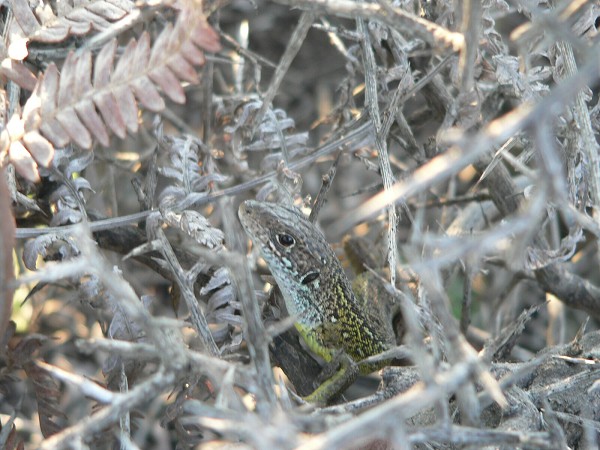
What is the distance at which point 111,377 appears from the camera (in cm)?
283

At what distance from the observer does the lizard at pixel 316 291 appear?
3330mm

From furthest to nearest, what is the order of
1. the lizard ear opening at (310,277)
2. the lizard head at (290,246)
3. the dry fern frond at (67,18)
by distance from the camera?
1. the lizard ear opening at (310,277)
2. the lizard head at (290,246)
3. the dry fern frond at (67,18)

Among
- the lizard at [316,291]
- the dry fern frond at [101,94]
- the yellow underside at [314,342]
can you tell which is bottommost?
the yellow underside at [314,342]

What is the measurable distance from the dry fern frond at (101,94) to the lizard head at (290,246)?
37.9 inches

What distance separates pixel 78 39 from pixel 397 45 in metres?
1.39

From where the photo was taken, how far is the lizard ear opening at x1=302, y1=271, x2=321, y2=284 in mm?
3490

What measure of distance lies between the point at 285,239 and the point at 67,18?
51.0 inches

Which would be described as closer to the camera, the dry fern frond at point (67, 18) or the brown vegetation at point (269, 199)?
the brown vegetation at point (269, 199)

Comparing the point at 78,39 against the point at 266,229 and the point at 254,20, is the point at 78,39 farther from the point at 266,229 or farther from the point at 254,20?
the point at 254,20

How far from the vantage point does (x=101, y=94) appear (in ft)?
→ 8.27

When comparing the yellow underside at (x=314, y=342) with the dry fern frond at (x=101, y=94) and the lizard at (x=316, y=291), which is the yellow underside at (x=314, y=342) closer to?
the lizard at (x=316, y=291)

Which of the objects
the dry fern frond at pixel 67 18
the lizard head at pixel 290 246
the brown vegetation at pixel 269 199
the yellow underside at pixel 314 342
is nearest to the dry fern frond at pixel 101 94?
the brown vegetation at pixel 269 199

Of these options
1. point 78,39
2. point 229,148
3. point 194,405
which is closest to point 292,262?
point 229,148

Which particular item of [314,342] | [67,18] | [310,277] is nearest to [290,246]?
[310,277]
